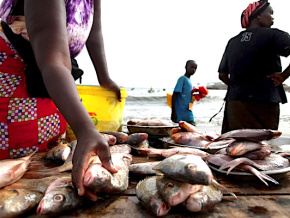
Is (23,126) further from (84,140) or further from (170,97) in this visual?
(170,97)

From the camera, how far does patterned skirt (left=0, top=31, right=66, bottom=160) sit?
2262 millimetres

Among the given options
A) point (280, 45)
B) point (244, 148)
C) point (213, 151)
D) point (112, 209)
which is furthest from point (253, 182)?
point (280, 45)

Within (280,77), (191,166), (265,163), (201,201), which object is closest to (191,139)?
(265,163)

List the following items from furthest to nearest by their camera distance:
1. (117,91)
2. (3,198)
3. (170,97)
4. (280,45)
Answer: (170,97)
(280,45)
(117,91)
(3,198)

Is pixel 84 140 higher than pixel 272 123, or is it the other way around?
pixel 84 140

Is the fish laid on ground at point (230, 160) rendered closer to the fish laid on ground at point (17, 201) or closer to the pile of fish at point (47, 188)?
the pile of fish at point (47, 188)

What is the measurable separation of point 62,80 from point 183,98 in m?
5.50

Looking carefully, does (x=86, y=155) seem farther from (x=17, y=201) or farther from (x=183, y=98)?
(x=183, y=98)

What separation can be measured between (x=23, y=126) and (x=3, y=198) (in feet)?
4.16

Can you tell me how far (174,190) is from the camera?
50.0 inches

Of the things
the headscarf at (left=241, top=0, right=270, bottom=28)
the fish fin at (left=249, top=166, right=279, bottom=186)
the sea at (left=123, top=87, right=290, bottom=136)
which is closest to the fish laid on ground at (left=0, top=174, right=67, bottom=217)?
the fish fin at (left=249, top=166, right=279, bottom=186)

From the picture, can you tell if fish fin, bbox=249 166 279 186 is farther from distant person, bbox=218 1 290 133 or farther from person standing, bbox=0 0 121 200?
distant person, bbox=218 1 290 133

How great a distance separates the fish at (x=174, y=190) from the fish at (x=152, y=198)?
0.03 meters

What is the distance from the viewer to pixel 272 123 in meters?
3.82
